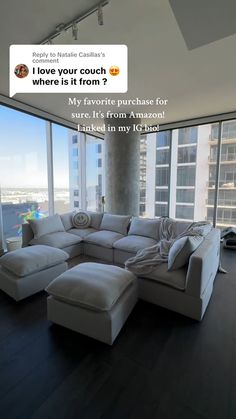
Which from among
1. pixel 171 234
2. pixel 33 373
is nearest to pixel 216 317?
pixel 171 234

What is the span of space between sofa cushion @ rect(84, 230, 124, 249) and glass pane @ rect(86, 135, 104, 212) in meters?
2.49

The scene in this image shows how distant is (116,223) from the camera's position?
3.70 meters

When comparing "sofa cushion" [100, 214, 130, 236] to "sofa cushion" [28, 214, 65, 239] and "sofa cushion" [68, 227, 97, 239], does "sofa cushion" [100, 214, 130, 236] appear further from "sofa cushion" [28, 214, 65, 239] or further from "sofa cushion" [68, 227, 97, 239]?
"sofa cushion" [28, 214, 65, 239]

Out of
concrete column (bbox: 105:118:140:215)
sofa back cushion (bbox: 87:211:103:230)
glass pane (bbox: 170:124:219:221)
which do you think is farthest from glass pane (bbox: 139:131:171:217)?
sofa back cushion (bbox: 87:211:103:230)

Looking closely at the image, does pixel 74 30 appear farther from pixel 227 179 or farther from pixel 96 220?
pixel 227 179

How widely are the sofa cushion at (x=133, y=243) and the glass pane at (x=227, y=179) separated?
2703mm

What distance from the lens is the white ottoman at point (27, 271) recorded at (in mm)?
2137

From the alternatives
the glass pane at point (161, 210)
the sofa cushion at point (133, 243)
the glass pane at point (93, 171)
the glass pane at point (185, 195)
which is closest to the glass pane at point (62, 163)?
the glass pane at point (93, 171)

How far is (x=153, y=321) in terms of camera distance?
1.88 meters

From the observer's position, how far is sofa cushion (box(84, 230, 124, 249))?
323 centimetres

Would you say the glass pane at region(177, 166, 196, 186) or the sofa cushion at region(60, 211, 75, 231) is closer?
the sofa cushion at region(60, 211, 75, 231)

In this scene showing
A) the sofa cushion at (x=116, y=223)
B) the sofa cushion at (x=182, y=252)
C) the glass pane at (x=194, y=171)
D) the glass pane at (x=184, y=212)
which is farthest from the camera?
the glass pane at (x=184, y=212)

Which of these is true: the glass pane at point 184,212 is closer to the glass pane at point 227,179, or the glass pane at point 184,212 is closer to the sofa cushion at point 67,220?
the glass pane at point 227,179

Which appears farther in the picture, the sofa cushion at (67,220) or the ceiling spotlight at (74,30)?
the sofa cushion at (67,220)
